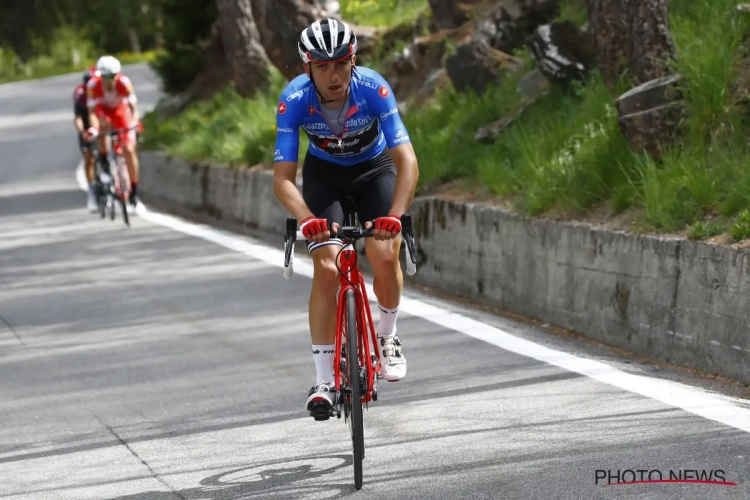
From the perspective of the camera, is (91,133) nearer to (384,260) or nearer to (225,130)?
(225,130)

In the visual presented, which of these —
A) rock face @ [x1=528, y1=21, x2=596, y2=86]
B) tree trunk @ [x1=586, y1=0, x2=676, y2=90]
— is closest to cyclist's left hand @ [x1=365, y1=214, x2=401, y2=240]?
tree trunk @ [x1=586, y1=0, x2=676, y2=90]

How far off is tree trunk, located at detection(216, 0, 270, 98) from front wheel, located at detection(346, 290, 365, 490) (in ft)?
57.2

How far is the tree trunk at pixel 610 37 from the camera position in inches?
466

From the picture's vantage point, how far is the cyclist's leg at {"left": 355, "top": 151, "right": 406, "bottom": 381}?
22.0ft

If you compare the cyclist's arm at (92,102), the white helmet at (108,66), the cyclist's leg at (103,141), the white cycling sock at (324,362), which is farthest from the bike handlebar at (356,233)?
the cyclist's leg at (103,141)

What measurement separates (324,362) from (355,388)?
51 cm

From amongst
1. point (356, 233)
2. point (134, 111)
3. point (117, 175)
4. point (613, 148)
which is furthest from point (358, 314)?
point (117, 175)

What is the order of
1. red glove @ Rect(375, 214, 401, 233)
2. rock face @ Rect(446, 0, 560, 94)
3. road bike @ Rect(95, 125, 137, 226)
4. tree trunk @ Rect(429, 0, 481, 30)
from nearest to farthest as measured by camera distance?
red glove @ Rect(375, 214, 401, 233), rock face @ Rect(446, 0, 560, 94), road bike @ Rect(95, 125, 137, 226), tree trunk @ Rect(429, 0, 481, 30)

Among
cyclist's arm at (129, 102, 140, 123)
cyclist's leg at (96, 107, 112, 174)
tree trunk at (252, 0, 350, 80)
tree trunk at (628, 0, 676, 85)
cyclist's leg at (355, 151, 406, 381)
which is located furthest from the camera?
tree trunk at (252, 0, 350, 80)

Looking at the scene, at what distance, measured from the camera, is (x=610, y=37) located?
11.9m

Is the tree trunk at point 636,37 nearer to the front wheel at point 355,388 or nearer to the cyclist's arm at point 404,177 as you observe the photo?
the cyclist's arm at point 404,177

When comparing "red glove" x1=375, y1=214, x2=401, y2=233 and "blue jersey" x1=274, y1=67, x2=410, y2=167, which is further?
"blue jersey" x1=274, y1=67, x2=410, y2=167

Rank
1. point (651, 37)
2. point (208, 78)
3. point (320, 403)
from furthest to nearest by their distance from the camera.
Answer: point (208, 78) < point (651, 37) < point (320, 403)

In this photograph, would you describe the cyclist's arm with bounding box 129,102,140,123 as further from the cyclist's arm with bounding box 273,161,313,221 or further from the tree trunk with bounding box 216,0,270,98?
the cyclist's arm with bounding box 273,161,313,221
